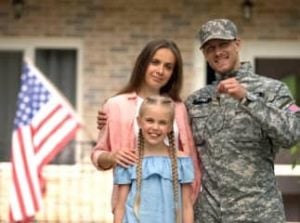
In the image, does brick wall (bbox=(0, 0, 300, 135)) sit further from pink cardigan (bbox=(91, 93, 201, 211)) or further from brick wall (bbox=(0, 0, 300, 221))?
pink cardigan (bbox=(91, 93, 201, 211))

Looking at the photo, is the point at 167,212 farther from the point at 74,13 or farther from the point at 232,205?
the point at 74,13

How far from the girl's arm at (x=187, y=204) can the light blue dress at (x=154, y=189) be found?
42 millimetres

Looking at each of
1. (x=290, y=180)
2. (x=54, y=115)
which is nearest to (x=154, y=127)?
(x=290, y=180)

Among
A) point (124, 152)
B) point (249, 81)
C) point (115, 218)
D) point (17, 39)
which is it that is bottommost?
point (115, 218)

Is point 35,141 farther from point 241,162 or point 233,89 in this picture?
point 233,89

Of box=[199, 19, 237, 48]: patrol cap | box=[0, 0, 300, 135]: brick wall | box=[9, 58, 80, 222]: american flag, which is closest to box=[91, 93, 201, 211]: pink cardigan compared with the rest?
box=[199, 19, 237, 48]: patrol cap

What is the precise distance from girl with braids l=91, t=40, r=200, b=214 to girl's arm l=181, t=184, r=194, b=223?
46 mm

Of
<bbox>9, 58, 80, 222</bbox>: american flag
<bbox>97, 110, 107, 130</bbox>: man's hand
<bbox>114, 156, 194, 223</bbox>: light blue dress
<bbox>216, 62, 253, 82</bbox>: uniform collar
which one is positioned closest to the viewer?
<bbox>114, 156, 194, 223</bbox>: light blue dress

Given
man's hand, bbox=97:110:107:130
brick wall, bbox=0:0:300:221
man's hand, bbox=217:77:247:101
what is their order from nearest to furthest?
1. man's hand, bbox=217:77:247:101
2. man's hand, bbox=97:110:107:130
3. brick wall, bbox=0:0:300:221

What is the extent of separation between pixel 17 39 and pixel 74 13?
2.36 ft

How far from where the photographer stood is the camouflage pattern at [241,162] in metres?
4.05

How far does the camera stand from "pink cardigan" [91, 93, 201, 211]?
4152 mm

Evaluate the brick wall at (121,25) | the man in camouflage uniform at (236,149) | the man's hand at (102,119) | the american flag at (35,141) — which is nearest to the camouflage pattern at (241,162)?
→ the man in camouflage uniform at (236,149)

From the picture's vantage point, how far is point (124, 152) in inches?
159
